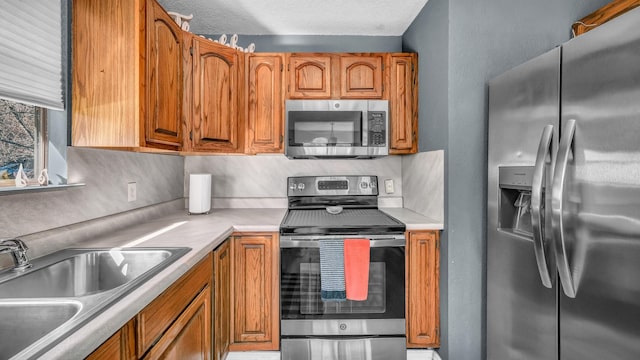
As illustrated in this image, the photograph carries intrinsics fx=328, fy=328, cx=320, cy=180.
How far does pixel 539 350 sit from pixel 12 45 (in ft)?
7.59

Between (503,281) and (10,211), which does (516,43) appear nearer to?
(503,281)

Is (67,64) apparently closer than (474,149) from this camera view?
Yes

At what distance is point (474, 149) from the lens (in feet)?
6.07

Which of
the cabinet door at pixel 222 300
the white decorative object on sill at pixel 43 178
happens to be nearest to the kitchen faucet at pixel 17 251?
the white decorative object on sill at pixel 43 178

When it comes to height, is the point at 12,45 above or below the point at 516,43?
below

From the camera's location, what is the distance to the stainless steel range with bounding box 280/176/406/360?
195 centimetres

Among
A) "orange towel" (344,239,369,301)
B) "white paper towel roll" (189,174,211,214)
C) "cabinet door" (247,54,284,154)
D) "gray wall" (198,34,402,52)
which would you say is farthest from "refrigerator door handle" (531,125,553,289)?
"white paper towel roll" (189,174,211,214)

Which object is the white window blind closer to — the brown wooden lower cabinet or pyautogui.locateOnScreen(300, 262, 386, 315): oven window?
the brown wooden lower cabinet

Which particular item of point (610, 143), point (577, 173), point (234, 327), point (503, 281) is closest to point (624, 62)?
point (610, 143)

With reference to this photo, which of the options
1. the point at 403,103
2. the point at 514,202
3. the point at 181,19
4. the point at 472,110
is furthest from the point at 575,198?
the point at 181,19

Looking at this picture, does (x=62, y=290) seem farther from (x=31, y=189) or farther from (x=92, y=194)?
(x=92, y=194)

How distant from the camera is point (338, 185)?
8.61 feet

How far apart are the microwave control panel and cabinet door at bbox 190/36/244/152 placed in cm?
92

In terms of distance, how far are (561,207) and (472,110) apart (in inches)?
34.2
